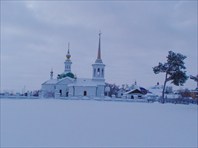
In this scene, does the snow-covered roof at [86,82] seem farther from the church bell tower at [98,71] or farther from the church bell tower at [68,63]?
the church bell tower at [68,63]

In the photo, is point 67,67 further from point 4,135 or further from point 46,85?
point 4,135

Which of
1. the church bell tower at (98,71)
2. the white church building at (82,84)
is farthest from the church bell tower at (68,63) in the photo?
the church bell tower at (98,71)

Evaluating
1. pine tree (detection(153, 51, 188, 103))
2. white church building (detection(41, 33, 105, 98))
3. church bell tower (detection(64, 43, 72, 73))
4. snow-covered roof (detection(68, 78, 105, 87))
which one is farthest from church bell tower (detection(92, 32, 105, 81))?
pine tree (detection(153, 51, 188, 103))

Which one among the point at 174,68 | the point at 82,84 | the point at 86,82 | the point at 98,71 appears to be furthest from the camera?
the point at 98,71

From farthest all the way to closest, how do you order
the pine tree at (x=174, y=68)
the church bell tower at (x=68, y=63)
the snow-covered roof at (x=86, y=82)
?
the church bell tower at (x=68, y=63)
the snow-covered roof at (x=86, y=82)
the pine tree at (x=174, y=68)

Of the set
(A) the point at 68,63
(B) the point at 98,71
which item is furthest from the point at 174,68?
(A) the point at 68,63

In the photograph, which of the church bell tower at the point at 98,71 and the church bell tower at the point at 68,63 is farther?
the church bell tower at the point at 68,63

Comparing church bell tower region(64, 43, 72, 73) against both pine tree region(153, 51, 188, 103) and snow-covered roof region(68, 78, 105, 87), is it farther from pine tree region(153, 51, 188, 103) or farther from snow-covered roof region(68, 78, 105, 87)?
pine tree region(153, 51, 188, 103)

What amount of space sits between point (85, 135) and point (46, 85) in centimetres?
6433

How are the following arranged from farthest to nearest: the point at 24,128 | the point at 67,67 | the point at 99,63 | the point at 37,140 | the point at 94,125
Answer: the point at 67,67, the point at 99,63, the point at 94,125, the point at 24,128, the point at 37,140

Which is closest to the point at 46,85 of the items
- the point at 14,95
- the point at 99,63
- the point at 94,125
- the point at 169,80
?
the point at 99,63

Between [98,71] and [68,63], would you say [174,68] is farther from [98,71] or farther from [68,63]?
[68,63]

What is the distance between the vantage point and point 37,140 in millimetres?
10125

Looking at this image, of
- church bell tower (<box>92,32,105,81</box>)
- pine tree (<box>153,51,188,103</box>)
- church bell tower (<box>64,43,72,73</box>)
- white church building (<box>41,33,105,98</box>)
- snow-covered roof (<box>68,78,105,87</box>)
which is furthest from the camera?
church bell tower (<box>64,43,72,73</box>)
